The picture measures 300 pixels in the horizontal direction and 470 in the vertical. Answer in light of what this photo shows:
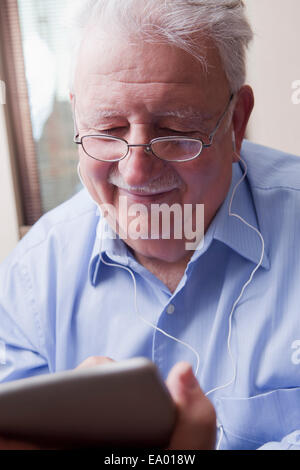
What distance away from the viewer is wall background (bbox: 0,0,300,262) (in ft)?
7.55

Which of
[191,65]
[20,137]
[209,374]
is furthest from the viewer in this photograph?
[20,137]

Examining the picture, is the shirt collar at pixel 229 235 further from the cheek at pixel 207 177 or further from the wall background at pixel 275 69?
the wall background at pixel 275 69

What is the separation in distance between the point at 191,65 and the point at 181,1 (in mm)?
133

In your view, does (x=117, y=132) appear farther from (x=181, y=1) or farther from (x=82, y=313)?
(x=82, y=313)

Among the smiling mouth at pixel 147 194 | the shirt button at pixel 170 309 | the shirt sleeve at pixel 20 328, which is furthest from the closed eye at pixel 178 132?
the shirt sleeve at pixel 20 328

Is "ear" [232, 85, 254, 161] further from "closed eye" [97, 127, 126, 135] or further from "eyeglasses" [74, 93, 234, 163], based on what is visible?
"closed eye" [97, 127, 126, 135]

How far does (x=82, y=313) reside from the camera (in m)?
1.14

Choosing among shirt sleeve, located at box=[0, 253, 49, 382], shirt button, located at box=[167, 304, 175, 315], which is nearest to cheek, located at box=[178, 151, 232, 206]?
A: shirt button, located at box=[167, 304, 175, 315]

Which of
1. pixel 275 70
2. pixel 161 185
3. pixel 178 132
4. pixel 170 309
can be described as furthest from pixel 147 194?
pixel 275 70

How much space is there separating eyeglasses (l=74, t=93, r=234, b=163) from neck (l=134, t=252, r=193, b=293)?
0.84 ft

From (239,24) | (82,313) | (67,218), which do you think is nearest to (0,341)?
(82,313)

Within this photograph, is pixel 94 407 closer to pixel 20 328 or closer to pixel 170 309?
pixel 170 309

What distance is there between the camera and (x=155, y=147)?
37.8 inches

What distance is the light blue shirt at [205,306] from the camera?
3.27ft
